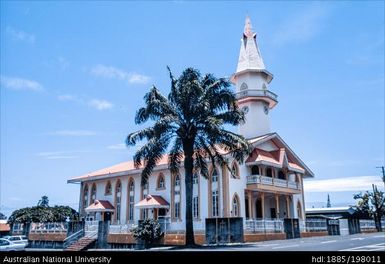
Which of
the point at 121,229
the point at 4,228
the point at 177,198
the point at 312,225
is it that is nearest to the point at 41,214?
the point at 4,228

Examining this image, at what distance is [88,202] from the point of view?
4050cm

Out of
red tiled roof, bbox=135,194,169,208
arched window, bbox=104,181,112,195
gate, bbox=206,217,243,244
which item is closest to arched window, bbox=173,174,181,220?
red tiled roof, bbox=135,194,169,208

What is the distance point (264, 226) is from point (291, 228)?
2832mm

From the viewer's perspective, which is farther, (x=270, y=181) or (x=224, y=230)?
(x=270, y=181)

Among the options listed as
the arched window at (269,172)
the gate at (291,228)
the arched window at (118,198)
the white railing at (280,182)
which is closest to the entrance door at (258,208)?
the arched window at (269,172)

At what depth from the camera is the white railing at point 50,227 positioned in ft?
107

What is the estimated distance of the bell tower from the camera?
118ft

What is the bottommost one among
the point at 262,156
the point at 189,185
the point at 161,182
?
the point at 189,185

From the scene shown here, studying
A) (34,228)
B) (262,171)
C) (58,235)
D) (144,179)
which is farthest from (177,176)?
(34,228)

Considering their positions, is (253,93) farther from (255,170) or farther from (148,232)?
(148,232)

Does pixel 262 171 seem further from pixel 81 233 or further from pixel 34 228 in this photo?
pixel 34 228

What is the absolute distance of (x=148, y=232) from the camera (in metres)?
23.9

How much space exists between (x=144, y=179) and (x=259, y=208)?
1507 centimetres
